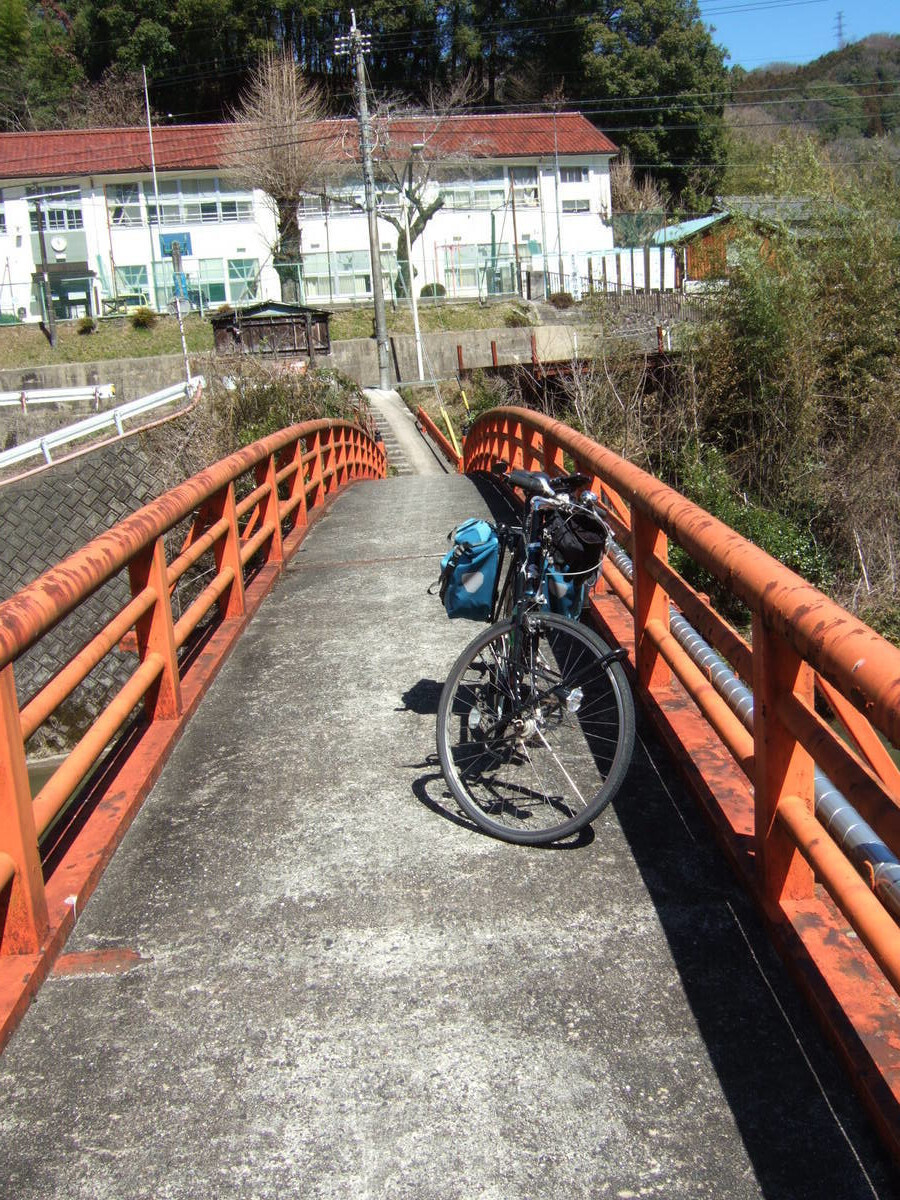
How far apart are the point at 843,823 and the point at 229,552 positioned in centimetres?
475

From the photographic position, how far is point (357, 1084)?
9.95ft

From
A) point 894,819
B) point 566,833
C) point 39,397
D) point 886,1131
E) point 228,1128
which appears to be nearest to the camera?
point 894,819

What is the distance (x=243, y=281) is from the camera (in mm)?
55719

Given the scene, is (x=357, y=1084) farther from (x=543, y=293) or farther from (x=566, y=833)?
(x=543, y=293)

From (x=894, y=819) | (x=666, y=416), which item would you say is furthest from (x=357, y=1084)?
(x=666, y=416)

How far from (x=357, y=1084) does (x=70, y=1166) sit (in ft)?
2.27

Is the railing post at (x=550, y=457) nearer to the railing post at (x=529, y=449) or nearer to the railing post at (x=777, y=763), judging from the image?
the railing post at (x=529, y=449)

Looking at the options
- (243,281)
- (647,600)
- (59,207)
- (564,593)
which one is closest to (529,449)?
(647,600)

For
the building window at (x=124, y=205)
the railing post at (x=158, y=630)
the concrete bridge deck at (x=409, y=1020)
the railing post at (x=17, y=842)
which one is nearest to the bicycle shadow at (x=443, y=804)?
the concrete bridge deck at (x=409, y=1020)

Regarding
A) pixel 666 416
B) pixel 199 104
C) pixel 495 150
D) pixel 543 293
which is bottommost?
pixel 666 416

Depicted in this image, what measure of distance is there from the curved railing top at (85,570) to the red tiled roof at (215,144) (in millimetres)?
54489

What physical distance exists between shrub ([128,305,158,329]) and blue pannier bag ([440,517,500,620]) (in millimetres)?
48565

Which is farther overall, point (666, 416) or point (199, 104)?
point (199, 104)

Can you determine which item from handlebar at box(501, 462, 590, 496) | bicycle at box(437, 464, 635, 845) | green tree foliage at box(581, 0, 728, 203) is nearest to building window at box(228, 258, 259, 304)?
green tree foliage at box(581, 0, 728, 203)
